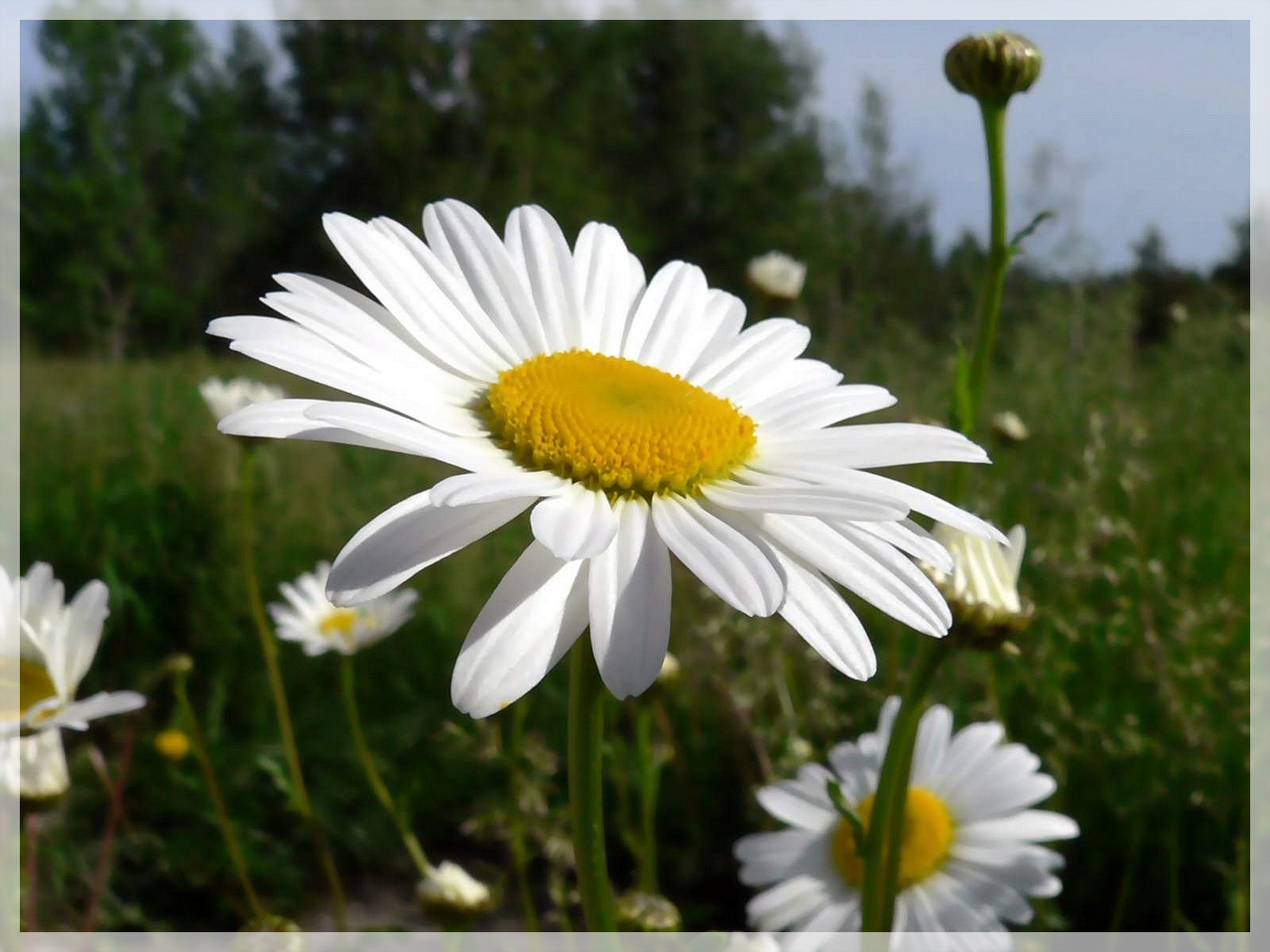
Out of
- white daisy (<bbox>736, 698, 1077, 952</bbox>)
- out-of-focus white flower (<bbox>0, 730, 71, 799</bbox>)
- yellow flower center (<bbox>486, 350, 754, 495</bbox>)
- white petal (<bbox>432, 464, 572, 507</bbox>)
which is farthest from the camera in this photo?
white daisy (<bbox>736, 698, 1077, 952</bbox>)

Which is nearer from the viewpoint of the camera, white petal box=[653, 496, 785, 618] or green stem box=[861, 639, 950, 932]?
white petal box=[653, 496, 785, 618]

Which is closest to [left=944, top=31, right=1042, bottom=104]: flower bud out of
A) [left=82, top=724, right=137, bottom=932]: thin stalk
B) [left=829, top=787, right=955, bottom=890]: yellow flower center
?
[left=829, top=787, right=955, bottom=890]: yellow flower center

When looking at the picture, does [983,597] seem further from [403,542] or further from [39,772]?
[39,772]

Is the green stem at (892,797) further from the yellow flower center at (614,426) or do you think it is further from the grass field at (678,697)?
the grass field at (678,697)

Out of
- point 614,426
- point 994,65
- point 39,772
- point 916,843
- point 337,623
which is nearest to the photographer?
point 614,426

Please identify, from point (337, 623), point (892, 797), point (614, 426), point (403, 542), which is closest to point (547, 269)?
point (614, 426)

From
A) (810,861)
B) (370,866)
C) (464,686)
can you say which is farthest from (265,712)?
(464,686)

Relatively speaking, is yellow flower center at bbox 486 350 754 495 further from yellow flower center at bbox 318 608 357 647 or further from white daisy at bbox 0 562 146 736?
yellow flower center at bbox 318 608 357 647
